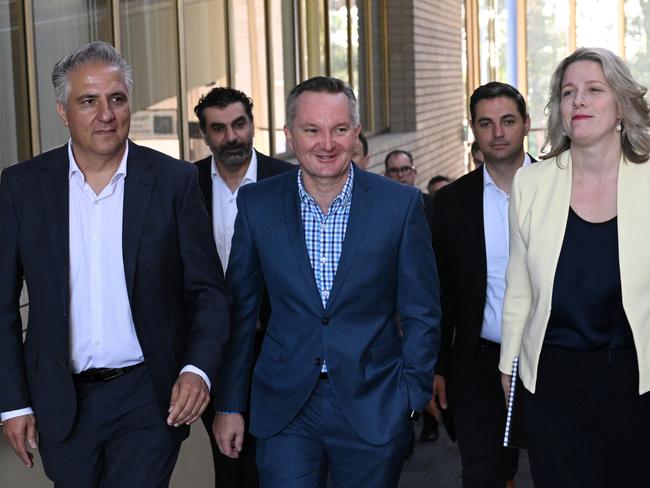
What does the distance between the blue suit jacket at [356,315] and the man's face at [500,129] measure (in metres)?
1.15

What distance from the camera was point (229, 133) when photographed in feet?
17.4

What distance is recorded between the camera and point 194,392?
3.52 meters

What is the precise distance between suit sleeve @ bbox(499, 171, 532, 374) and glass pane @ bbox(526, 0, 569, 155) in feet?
61.7

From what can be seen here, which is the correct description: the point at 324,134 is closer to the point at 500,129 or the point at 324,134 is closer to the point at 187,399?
the point at 187,399

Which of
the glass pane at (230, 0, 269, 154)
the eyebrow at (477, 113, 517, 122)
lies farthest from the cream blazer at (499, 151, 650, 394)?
the glass pane at (230, 0, 269, 154)

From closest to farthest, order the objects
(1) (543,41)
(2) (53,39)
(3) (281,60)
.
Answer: (2) (53,39) → (3) (281,60) → (1) (543,41)

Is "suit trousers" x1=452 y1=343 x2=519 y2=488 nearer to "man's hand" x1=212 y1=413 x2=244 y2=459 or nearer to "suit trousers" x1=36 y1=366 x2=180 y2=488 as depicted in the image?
"man's hand" x1=212 y1=413 x2=244 y2=459

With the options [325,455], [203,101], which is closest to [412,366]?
[325,455]

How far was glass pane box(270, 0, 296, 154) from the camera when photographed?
10430 mm

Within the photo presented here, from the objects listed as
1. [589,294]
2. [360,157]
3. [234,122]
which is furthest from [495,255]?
[360,157]

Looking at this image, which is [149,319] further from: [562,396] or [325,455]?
[562,396]

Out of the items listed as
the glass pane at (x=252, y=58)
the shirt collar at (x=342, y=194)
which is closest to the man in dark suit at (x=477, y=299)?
the shirt collar at (x=342, y=194)

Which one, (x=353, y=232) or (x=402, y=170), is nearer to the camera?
(x=353, y=232)

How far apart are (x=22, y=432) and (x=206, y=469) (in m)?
2.59
